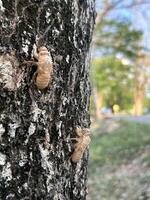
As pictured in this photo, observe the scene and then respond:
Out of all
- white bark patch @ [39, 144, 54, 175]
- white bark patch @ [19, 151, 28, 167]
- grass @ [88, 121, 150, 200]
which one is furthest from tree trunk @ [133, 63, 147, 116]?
white bark patch @ [19, 151, 28, 167]

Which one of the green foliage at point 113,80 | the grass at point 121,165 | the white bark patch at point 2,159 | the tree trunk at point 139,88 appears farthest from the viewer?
the tree trunk at point 139,88

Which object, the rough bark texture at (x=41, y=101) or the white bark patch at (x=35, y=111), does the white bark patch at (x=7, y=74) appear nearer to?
the rough bark texture at (x=41, y=101)

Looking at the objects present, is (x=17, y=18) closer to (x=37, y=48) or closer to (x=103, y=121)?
(x=37, y=48)

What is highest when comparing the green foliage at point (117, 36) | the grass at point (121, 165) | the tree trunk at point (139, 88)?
the green foliage at point (117, 36)

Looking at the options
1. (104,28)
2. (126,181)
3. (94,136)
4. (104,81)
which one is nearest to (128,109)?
(104,81)

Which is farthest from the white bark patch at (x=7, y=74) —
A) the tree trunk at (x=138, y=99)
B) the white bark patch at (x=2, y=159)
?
the tree trunk at (x=138, y=99)

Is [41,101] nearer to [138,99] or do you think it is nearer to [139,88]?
[138,99]
